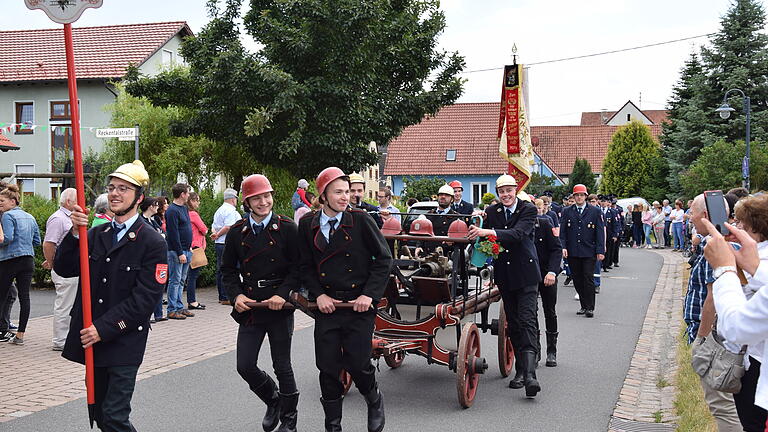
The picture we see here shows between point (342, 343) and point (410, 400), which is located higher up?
point (342, 343)

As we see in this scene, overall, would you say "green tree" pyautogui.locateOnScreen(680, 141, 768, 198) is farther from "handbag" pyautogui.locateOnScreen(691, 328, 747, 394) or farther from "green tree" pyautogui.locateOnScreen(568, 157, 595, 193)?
"handbag" pyautogui.locateOnScreen(691, 328, 747, 394)

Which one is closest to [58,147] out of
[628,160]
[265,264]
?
[265,264]

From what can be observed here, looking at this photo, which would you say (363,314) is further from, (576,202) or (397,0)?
(397,0)

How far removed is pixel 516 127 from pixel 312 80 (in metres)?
5.74

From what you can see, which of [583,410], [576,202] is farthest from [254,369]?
[576,202]

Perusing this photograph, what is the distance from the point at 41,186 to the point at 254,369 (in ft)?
105

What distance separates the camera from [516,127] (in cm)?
1692

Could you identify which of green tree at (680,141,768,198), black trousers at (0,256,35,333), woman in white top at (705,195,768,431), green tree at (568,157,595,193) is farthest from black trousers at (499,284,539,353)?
green tree at (568,157,595,193)

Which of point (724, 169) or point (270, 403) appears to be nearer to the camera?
point (270, 403)

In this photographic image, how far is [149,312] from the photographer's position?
15.5 ft

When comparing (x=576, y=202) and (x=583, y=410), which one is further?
(x=576, y=202)

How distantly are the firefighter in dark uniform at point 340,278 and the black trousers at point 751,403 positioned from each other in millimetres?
2476

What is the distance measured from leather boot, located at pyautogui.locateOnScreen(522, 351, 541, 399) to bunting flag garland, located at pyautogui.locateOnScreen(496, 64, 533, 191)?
9.42 meters

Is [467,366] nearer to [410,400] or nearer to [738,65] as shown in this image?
[410,400]
